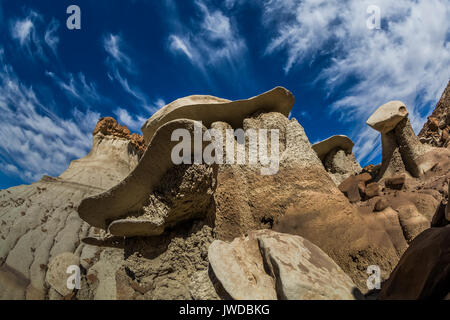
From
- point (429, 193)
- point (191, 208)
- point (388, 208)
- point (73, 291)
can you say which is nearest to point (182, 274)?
point (191, 208)

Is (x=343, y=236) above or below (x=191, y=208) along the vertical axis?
below

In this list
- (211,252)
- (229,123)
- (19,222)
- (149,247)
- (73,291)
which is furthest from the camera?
(19,222)

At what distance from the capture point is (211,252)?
1.51 metres

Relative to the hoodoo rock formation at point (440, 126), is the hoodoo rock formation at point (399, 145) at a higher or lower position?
lower

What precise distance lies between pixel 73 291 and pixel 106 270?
1.74 feet

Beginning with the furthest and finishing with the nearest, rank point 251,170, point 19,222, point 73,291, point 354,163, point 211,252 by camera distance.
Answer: point 354,163
point 19,222
point 73,291
point 251,170
point 211,252

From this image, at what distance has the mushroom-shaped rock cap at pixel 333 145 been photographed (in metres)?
5.31

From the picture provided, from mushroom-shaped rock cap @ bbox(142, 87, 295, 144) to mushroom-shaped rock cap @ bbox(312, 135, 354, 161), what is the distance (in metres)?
2.29

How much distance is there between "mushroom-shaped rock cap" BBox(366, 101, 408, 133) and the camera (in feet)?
12.5

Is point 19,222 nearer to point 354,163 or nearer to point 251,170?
point 251,170

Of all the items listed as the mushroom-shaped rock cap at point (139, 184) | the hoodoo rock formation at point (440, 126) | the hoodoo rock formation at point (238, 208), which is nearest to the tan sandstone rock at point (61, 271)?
the mushroom-shaped rock cap at point (139, 184)

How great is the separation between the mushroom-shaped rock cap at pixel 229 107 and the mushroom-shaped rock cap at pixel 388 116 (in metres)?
1.67

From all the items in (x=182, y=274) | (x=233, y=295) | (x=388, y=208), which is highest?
(x=388, y=208)

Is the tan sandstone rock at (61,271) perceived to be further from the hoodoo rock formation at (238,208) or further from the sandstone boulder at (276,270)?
the sandstone boulder at (276,270)
